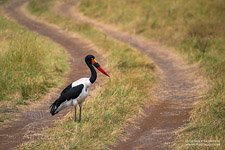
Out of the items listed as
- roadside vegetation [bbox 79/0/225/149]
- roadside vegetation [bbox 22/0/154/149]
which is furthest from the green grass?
roadside vegetation [bbox 79/0/225/149]

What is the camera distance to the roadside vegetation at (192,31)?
33.2 feet

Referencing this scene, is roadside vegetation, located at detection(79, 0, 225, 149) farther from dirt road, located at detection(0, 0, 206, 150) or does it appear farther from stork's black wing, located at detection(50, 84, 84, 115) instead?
stork's black wing, located at detection(50, 84, 84, 115)

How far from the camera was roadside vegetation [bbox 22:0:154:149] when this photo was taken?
30.3 ft

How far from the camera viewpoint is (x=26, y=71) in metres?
A: 14.5

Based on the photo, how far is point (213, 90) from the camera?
12812 millimetres

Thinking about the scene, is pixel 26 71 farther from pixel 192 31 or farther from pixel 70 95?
pixel 192 31

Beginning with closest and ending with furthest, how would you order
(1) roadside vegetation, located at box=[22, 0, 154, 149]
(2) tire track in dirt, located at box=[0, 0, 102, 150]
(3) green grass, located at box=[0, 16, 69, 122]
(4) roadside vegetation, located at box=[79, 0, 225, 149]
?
(1) roadside vegetation, located at box=[22, 0, 154, 149] → (2) tire track in dirt, located at box=[0, 0, 102, 150] → (4) roadside vegetation, located at box=[79, 0, 225, 149] → (3) green grass, located at box=[0, 16, 69, 122]

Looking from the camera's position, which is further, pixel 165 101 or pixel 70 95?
pixel 165 101

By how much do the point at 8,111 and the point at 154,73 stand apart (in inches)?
237

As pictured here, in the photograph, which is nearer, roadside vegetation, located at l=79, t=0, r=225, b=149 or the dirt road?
the dirt road

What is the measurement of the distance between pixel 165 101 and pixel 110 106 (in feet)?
7.40

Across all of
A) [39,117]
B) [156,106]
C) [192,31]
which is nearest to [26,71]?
[39,117]

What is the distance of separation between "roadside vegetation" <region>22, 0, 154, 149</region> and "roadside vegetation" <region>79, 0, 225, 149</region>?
150 cm

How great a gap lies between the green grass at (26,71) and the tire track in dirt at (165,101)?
3.18 meters
